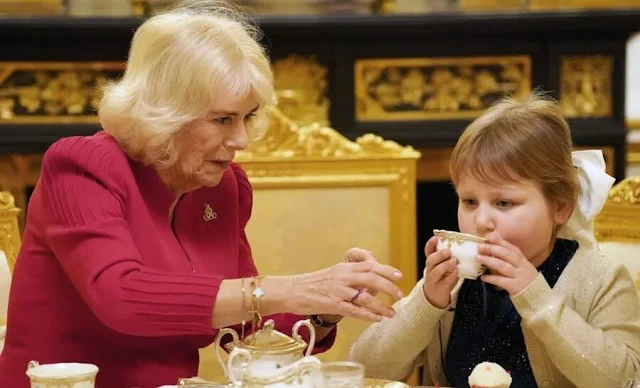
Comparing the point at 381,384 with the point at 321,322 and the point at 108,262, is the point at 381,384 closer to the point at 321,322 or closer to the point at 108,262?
the point at 321,322

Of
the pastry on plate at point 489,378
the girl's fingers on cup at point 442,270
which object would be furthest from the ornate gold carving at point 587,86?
the pastry on plate at point 489,378

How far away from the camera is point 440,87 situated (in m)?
3.71

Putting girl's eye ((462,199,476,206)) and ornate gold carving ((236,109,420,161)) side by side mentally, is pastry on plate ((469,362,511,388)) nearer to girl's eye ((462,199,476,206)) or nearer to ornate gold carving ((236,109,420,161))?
girl's eye ((462,199,476,206))

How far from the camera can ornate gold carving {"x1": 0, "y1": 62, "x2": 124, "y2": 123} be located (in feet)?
11.8

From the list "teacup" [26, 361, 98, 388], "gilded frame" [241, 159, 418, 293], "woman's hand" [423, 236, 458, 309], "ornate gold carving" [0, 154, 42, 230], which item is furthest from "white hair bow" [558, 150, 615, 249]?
"ornate gold carving" [0, 154, 42, 230]

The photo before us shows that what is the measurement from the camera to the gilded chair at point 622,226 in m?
2.59

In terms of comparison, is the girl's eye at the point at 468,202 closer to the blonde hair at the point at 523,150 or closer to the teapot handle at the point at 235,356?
the blonde hair at the point at 523,150

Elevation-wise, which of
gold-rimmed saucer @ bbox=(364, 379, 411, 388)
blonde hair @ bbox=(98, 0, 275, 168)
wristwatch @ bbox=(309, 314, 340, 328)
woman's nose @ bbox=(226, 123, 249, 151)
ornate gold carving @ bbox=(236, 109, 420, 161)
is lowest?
wristwatch @ bbox=(309, 314, 340, 328)

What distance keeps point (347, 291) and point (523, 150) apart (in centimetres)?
44

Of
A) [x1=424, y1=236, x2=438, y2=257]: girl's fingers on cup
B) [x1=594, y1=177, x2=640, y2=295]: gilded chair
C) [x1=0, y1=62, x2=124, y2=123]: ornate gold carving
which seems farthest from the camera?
[x1=0, y1=62, x2=124, y2=123]: ornate gold carving

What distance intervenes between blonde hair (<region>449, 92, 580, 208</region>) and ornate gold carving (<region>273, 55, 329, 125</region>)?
162 cm

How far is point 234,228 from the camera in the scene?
234 cm

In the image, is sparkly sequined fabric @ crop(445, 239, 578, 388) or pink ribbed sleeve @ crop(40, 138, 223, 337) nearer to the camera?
pink ribbed sleeve @ crop(40, 138, 223, 337)

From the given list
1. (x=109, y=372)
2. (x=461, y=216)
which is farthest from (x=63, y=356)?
(x=461, y=216)
